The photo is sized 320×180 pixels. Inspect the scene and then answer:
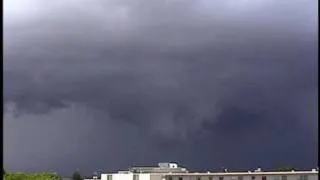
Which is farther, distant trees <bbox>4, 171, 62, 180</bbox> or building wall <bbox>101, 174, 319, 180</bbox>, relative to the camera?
building wall <bbox>101, 174, 319, 180</bbox>

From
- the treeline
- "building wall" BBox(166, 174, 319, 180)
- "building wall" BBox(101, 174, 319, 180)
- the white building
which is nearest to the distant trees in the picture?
the treeline

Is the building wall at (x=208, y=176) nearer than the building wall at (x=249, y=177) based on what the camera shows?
No

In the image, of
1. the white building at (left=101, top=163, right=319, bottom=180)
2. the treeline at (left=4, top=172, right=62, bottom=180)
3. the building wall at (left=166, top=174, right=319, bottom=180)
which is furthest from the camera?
the white building at (left=101, top=163, right=319, bottom=180)

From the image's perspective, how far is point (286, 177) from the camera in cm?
4066

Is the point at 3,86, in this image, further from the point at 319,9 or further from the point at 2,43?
the point at 319,9

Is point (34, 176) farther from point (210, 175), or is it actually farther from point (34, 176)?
point (210, 175)

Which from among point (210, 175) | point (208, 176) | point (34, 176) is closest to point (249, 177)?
point (210, 175)

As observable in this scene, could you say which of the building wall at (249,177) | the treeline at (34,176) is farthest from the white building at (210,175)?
the treeline at (34,176)

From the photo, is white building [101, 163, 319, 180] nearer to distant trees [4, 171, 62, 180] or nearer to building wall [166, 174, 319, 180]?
building wall [166, 174, 319, 180]

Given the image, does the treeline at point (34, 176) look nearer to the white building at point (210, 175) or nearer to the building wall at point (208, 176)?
the building wall at point (208, 176)

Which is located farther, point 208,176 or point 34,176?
point 208,176

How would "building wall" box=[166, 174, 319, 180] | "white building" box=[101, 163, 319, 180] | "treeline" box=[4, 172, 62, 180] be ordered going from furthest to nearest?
1. "white building" box=[101, 163, 319, 180]
2. "building wall" box=[166, 174, 319, 180]
3. "treeline" box=[4, 172, 62, 180]

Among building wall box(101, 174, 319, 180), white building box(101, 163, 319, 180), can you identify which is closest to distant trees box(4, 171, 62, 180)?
building wall box(101, 174, 319, 180)

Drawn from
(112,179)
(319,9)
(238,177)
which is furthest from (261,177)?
(319,9)
